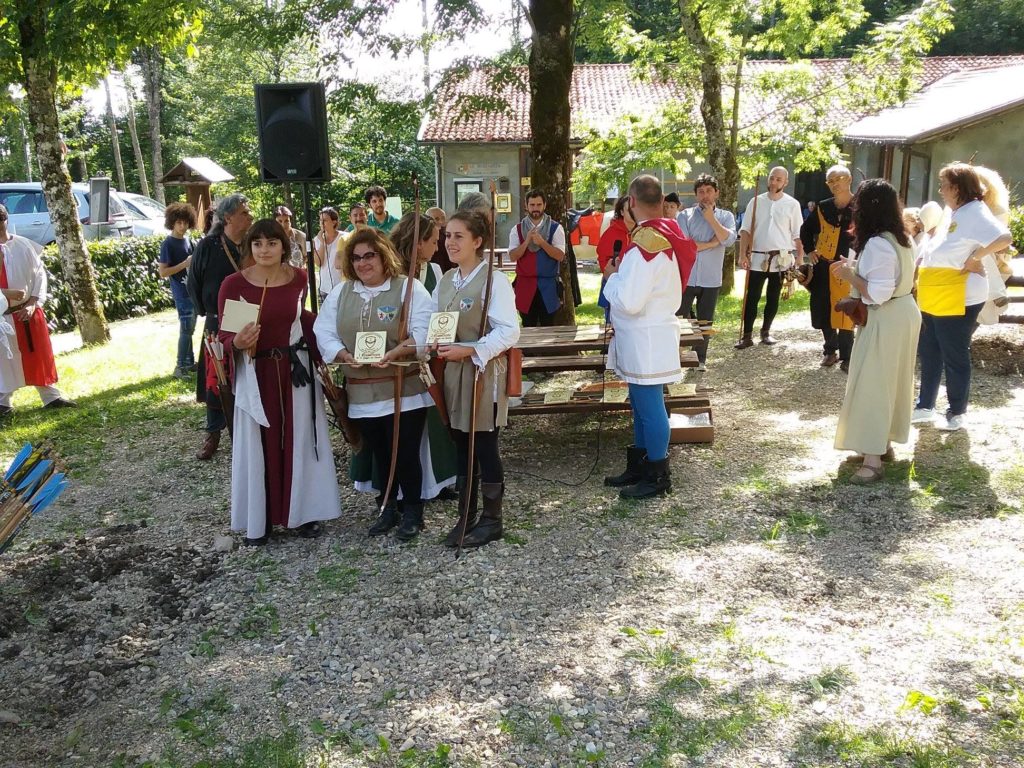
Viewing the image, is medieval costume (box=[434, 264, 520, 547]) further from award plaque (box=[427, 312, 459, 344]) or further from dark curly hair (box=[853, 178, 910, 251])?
dark curly hair (box=[853, 178, 910, 251])

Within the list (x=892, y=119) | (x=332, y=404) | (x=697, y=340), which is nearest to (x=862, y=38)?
(x=892, y=119)

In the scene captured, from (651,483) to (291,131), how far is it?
398 centimetres

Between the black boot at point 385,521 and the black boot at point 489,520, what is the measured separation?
508 mm

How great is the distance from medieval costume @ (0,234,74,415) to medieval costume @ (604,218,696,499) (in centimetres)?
522

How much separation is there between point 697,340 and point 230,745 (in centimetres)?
405

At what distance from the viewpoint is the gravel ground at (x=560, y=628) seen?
3.10 m

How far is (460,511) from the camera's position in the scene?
4.79 metres

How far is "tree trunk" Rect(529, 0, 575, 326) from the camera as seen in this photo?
7.62 metres

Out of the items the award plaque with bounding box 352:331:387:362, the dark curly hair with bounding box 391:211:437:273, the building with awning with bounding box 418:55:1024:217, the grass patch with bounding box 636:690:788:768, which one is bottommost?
the grass patch with bounding box 636:690:788:768

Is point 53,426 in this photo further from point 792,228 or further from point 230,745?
point 792,228

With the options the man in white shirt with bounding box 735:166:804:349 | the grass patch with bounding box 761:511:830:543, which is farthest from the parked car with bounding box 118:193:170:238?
the grass patch with bounding box 761:511:830:543

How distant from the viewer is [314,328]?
465 centimetres

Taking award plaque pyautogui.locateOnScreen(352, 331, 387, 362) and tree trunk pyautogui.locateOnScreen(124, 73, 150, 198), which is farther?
tree trunk pyautogui.locateOnScreen(124, 73, 150, 198)

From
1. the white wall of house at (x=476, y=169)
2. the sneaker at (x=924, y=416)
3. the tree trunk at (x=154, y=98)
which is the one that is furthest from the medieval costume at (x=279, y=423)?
the tree trunk at (x=154, y=98)
